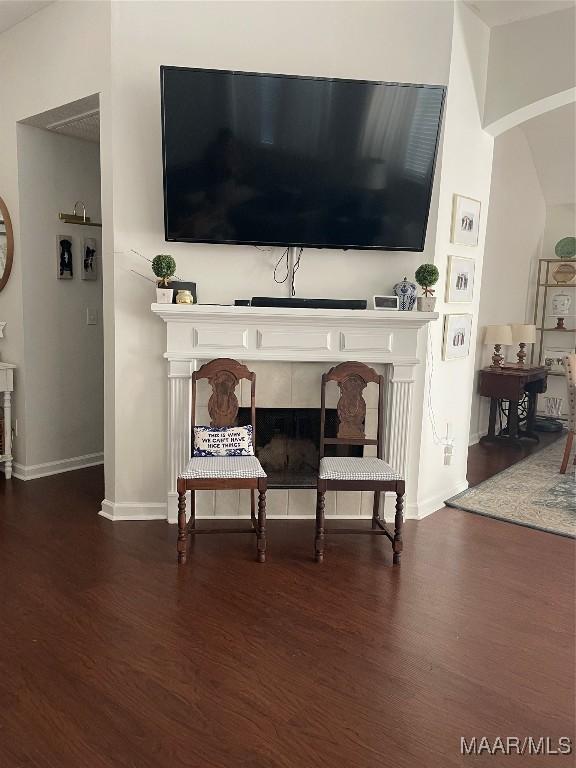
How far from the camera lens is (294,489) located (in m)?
3.71

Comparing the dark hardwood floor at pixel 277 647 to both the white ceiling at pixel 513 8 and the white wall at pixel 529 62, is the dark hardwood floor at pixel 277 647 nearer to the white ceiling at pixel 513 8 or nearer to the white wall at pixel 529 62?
the white wall at pixel 529 62

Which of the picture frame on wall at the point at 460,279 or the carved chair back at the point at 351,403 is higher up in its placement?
the picture frame on wall at the point at 460,279

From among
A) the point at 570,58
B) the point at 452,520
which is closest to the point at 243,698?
the point at 452,520

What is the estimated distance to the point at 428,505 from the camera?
3.94 meters

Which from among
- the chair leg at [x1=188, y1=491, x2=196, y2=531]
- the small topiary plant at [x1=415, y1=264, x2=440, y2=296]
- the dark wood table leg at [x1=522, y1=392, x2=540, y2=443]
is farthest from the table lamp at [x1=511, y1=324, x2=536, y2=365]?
the chair leg at [x1=188, y1=491, x2=196, y2=531]

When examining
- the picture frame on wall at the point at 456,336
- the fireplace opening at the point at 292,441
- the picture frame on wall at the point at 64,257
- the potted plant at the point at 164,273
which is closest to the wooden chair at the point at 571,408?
the picture frame on wall at the point at 456,336

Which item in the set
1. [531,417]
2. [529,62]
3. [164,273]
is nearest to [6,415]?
[164,273]

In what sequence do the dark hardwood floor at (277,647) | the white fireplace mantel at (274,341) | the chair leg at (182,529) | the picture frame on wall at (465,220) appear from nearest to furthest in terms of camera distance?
the dark hardwood floor at (277,647), the chair leg at (182,529), the white fireplace mantel at (274,341), the picture frame on wall at (465,220)

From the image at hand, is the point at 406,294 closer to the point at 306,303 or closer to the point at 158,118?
the point at 306,303

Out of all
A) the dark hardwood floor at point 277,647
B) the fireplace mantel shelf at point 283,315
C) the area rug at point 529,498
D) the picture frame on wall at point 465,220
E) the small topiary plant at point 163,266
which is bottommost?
the dark hardwood floor at point 277,647

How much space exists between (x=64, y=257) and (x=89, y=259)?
0.20 m

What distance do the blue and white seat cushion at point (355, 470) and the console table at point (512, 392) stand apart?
9.12 ft

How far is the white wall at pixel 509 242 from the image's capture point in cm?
580

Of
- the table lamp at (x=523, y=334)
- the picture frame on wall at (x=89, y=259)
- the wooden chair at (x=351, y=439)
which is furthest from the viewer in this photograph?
the table lamp at (x=523, y=334)
